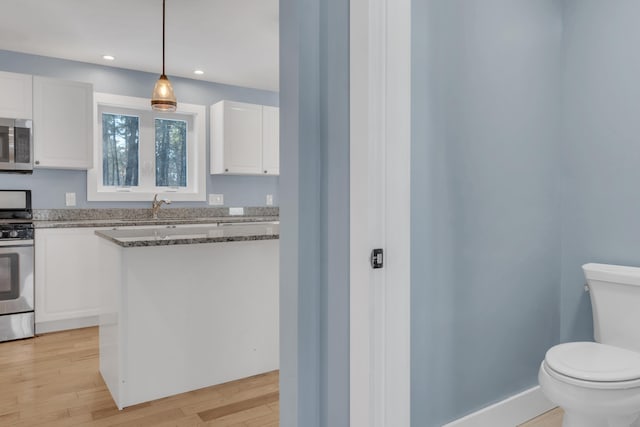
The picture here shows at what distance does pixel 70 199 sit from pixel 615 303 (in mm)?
4315

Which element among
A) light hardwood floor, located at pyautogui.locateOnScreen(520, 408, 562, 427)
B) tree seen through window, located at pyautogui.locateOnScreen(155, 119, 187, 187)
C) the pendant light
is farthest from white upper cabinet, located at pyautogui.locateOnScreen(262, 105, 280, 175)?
light hardwood floor, located at pyautogui.locateOnScreen(520, 408, 562, 427)

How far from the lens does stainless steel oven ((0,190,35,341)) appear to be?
332cm

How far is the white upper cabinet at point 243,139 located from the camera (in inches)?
183

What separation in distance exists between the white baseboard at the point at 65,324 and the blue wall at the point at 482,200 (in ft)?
10.3

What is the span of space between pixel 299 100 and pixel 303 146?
0.15 meters

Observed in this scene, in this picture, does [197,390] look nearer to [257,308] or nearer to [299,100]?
[257,308]

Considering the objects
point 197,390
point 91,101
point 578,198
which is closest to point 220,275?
point 197,390

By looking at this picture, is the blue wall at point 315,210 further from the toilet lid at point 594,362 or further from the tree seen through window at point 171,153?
the tree seen through window at point 171,153

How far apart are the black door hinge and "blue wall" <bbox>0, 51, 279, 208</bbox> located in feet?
12.3

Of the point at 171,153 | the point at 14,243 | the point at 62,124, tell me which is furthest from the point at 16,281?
the point at 171,153

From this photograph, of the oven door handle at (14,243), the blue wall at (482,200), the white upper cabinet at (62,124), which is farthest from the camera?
the white upper cabinet at (62,124)

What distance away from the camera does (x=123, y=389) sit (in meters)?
2.23

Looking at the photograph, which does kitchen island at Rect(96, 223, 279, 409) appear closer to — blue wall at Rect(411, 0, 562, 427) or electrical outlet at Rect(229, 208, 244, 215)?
blue wall at Rect(411, 0, 562, 427)

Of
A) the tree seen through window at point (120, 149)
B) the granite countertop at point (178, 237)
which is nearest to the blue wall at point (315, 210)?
the granite countertop at point (178, 237)
